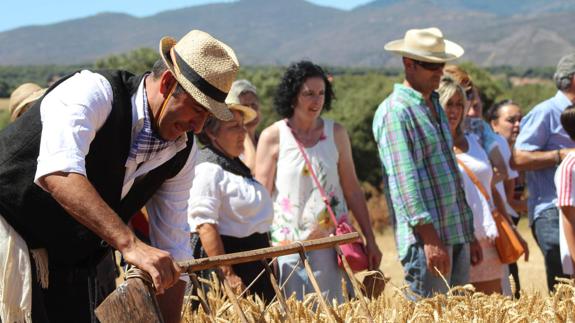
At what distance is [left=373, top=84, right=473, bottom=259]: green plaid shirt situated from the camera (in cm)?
479

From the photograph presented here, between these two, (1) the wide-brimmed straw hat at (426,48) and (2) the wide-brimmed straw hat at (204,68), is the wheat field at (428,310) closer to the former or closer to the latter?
(2) the wide-brimmed straw hat at (204,68)

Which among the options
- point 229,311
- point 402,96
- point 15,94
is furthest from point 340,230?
point 15,94

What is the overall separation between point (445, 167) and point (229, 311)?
5.45 feet

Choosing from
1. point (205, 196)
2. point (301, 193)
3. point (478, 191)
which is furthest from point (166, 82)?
point (478, 191)

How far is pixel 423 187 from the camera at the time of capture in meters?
4.86

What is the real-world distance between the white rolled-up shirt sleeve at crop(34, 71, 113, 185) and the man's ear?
0.17 m

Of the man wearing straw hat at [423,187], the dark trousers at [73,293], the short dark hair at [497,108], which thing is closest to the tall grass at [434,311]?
the dark trousers at [73,293]

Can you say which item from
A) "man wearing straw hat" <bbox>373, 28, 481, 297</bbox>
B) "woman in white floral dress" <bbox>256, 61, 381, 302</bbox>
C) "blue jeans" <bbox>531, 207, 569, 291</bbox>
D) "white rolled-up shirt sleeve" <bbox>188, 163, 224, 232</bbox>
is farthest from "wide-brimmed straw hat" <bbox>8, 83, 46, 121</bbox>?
"blue jeans" <bbox>531, 207, 569, 291</bbox>

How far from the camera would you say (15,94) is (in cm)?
557

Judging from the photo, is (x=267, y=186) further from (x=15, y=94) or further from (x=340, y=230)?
(x=15, y=94)

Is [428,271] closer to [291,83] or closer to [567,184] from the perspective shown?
[567,184]

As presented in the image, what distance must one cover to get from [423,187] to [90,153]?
2332 mm

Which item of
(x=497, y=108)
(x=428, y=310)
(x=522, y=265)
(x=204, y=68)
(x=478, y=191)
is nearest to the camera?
(x=204, y=68)

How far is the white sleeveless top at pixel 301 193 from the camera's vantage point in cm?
530
